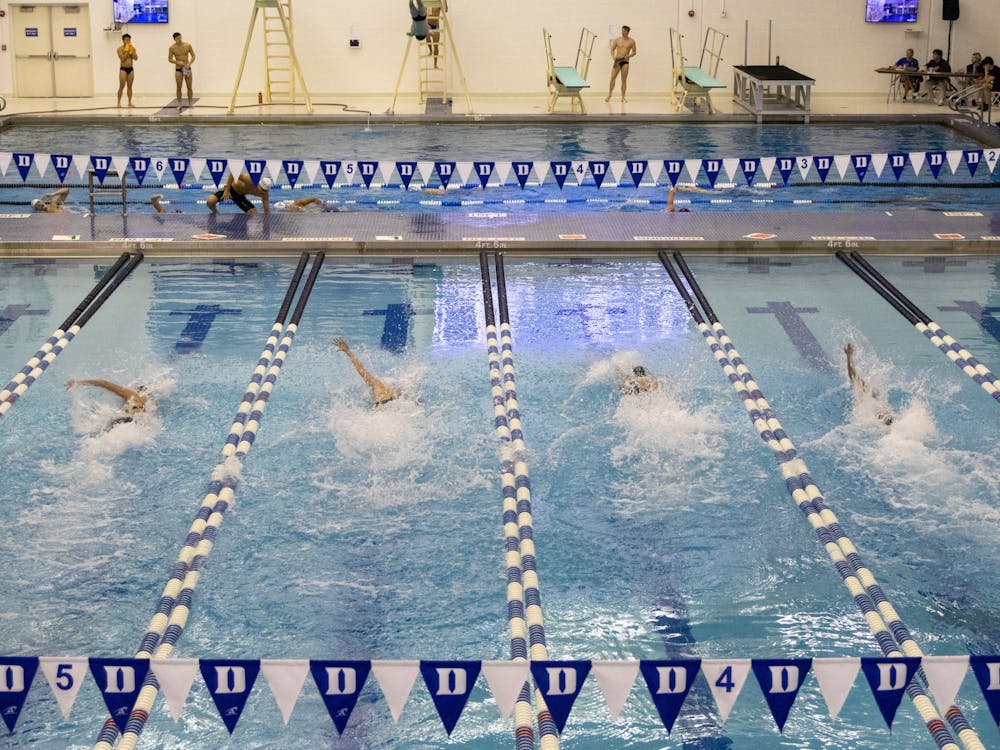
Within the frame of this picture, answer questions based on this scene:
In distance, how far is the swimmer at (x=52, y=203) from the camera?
11.2 meters

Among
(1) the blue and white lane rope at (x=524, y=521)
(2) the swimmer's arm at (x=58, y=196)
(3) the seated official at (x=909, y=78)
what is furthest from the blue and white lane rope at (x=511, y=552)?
(3) the seated official at (x=909, y=78)

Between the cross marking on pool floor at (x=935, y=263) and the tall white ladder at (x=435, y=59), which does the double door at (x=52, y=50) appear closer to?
the tall white ladder at (x=435, y=59)

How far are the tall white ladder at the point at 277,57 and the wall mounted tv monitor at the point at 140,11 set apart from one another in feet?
5.05

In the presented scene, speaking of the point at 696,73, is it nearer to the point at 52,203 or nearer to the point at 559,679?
the point at 52,203

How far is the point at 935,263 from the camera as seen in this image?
9.75 metres

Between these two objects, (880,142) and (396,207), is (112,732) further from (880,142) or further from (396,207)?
(880,142)

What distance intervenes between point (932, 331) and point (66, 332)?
548 centimetres

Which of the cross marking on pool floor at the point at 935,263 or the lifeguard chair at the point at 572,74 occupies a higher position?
the lifeguard chair at the point at 572,74

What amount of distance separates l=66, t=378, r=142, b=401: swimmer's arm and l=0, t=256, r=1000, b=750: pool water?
0.60ft

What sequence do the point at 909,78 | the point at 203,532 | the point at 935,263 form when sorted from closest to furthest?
the point at 203,532, the point at 935,263, the point at 909,78

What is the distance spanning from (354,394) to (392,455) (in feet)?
2.88

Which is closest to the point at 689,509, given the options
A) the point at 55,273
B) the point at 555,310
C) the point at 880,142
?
the point at 555,310

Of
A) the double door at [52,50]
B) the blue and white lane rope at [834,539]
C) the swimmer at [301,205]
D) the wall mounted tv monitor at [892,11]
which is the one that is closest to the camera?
the blue and white lane rope at [834,539]

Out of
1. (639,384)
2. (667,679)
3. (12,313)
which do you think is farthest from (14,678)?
(12,313)
